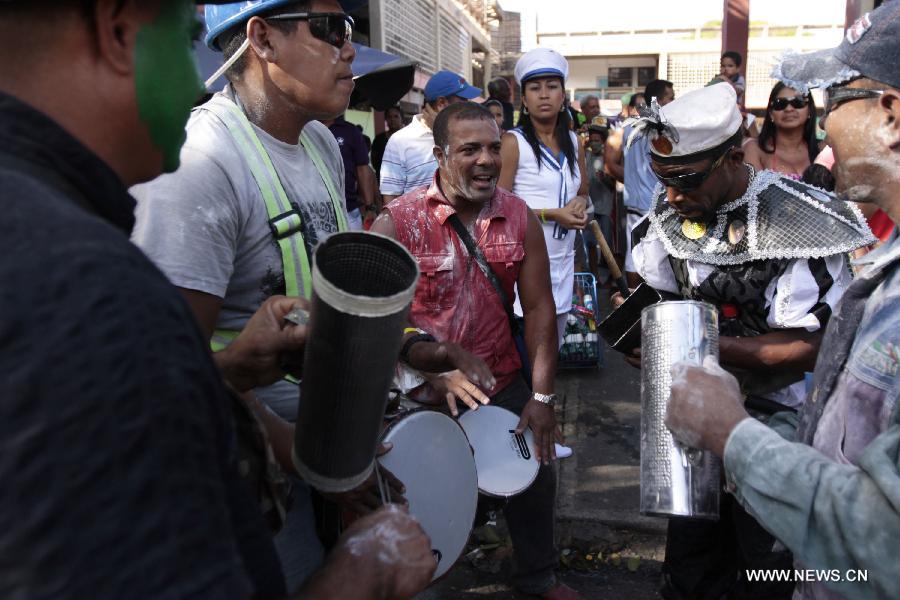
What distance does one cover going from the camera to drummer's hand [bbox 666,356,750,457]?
147 cm

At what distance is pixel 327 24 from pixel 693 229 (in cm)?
150

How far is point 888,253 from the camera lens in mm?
1567

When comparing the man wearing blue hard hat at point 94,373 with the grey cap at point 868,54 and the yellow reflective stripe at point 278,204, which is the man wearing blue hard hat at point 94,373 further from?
the grey cap at point 868,54

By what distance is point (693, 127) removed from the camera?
2.43m

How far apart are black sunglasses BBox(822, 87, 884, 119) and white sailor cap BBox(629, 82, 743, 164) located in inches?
27.4

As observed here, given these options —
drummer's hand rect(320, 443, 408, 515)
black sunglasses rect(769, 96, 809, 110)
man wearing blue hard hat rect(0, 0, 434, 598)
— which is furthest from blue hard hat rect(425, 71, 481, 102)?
man wearing blue hard hat rect(0, 0, 434, 598)

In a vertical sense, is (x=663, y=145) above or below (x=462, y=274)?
above

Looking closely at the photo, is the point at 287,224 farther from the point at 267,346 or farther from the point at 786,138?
the point at 786,138

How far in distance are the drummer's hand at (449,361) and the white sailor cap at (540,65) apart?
2.81 meters

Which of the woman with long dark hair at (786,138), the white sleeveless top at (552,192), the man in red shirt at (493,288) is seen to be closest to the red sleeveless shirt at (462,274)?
the man in red shirt at (493,288)

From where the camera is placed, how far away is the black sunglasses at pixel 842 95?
155cm

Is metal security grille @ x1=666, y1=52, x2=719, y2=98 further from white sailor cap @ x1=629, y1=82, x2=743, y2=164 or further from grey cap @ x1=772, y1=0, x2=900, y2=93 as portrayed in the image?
grey cap @ x1=772, y1=0, x2=900, y2=93

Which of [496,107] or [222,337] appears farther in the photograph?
[496,107]

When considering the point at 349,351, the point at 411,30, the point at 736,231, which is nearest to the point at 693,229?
the point at 736,231
